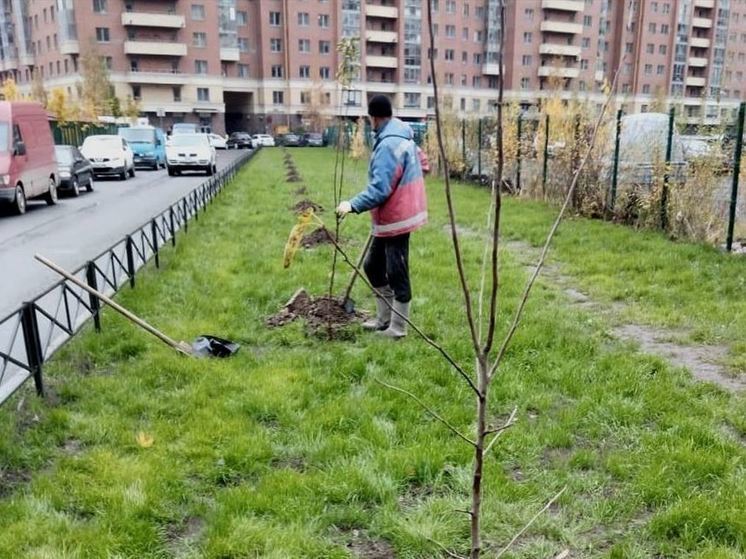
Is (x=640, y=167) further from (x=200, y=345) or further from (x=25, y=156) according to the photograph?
(x=25, y=156)

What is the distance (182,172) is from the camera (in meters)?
26.0

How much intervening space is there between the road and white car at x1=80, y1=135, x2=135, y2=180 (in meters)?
2.39

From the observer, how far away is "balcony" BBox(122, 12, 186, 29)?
6153 centimetres

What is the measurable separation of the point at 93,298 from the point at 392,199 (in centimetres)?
293

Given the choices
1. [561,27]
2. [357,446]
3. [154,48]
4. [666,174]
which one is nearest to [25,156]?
[666,174]

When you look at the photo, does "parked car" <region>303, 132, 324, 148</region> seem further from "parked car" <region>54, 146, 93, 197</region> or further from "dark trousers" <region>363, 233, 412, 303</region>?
"dark trousers" <region>363, 233, 412, 303</region>

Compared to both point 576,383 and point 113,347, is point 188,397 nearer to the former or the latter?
point 113,347

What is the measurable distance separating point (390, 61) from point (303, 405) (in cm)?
7241

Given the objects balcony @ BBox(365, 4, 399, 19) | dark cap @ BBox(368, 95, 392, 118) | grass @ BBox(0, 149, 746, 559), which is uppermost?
balcony @ BBox(365, 4, 399, 19)

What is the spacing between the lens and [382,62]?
236ft

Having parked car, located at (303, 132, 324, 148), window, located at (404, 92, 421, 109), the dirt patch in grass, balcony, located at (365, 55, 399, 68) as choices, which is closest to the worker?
the dirt patch in grass

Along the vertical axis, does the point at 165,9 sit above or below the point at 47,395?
above

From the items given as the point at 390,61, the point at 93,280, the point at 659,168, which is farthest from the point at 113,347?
the point at 390,61

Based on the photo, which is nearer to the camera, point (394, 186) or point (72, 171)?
point (394, 186)
